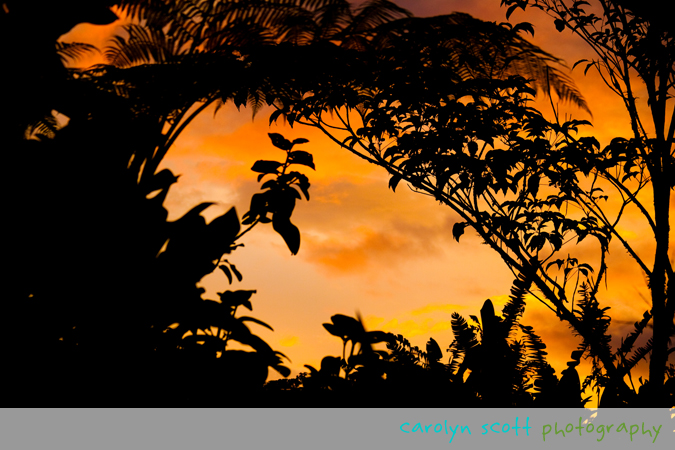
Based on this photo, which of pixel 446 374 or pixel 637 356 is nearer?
pixel 446 374

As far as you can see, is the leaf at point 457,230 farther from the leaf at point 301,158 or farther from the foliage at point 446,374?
the leaf at point 301,158

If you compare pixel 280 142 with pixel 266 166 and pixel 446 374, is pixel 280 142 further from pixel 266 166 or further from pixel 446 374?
pixel 446 374

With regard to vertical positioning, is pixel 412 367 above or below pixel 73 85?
below

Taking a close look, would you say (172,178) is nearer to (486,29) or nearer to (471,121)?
Result: (471,121)

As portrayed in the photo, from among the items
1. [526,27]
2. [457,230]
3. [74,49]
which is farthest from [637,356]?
[74,49]

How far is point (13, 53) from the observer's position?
7.27 feet

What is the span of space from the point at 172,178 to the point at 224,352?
74 cm

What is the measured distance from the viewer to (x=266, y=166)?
238cm

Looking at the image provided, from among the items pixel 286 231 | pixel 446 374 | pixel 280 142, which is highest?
pixel 280 142

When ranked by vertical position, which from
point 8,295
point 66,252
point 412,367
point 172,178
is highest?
point 172,178

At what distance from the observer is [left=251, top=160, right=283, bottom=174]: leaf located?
2.38 m

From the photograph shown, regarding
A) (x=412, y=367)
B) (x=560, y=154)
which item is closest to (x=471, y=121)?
(x=560, y=154)

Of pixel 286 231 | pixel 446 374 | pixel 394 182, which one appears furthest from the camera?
pixel 394 182
